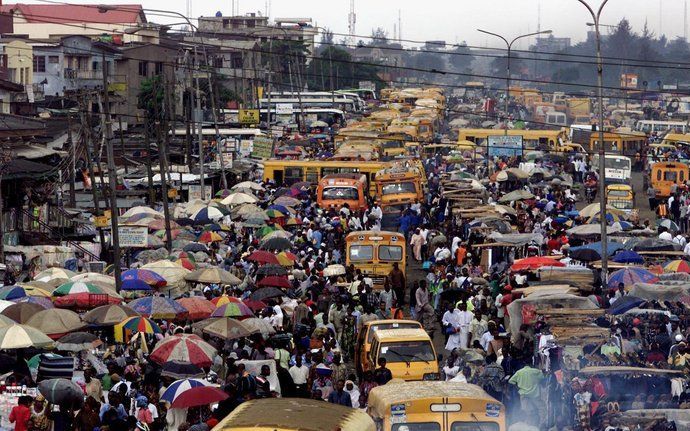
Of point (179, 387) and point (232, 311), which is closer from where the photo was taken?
point (179, 387)

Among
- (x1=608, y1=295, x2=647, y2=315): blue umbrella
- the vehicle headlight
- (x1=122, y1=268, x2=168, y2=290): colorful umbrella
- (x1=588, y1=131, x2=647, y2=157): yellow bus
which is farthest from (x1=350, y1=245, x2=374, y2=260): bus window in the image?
(x1=588, y1=131, x2=647, y2=157): yellow bus

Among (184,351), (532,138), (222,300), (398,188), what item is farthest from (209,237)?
(532,138)

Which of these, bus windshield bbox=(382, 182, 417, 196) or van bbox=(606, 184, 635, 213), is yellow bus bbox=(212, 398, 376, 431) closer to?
bus windshield bbox=(382, 182, 417, 196)

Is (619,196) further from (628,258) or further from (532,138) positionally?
(532,138)


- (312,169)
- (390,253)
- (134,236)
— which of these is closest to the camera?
(390,253)

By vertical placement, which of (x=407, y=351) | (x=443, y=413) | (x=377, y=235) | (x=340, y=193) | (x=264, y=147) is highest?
(x=264, y=147)

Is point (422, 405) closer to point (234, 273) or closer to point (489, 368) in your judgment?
point (489, 368)

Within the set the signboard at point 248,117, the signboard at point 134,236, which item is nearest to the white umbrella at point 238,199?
the signboard at point 134,236

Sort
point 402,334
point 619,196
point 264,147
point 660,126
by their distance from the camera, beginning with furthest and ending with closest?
1. point 660,126
2. point 264,147
3. point 619,196
4. point 402,334
